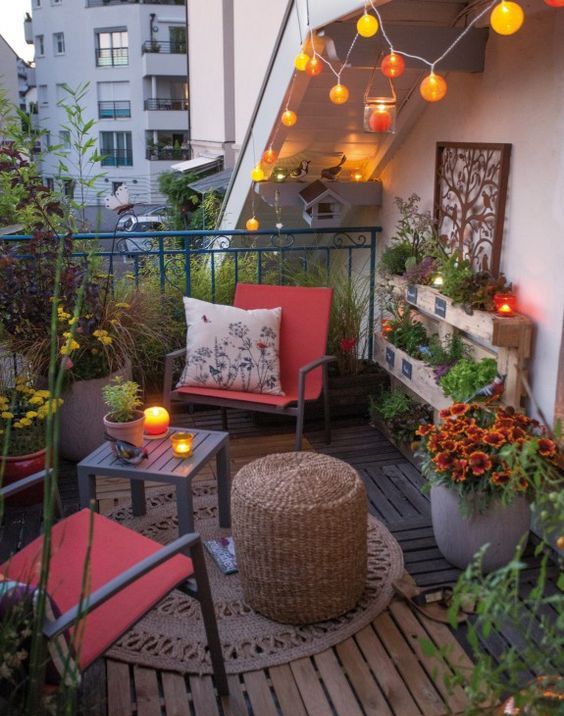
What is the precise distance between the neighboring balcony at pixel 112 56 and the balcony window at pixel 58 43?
200 centimetres

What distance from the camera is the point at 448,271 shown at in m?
3.69

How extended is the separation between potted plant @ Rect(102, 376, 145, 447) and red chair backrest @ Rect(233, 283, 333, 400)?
4.01 feet

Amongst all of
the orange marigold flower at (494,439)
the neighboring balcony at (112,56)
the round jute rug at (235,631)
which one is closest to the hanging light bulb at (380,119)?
the orange marigold flower at (494,439)

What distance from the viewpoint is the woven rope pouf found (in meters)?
2.60

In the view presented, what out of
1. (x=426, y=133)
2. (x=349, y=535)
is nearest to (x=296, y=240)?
(x=426, y=133)

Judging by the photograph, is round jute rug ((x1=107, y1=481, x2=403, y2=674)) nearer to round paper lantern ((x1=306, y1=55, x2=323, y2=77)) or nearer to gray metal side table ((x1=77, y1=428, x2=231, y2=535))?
gray metal side table ((x1=77, y1=428, x2=231, y2=535))

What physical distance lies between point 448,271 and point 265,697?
7.17 ft

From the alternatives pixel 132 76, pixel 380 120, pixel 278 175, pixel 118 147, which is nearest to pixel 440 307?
pixel 380 120

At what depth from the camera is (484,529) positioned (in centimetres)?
289

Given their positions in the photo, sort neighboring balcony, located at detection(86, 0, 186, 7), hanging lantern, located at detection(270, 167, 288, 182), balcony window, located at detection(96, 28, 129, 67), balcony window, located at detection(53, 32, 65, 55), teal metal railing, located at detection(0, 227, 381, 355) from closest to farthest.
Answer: teal metal railing, located at detection(0, 227, 381, 355) < hanging lantern, located at detection(270, 167, 288, 182) < neighboring balcony, located at detection(86, 0, 186, 7) < balcony window, located at detection(96, 28, 129, 67) < balcony window, located at detection(53, 32, 65, 55)

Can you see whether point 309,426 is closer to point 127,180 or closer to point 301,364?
point 301,364

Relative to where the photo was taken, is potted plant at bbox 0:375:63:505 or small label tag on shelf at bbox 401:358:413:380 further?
small label tag on shelf at bbox 401:358:413:380

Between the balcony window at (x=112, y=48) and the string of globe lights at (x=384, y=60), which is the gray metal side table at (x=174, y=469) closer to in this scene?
the string of globe lights at (x=384, y=60)

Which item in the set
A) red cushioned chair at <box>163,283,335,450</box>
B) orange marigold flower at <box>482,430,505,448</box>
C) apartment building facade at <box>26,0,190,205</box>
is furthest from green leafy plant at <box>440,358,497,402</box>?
apartment building facade at <box>26,0,190,205</box>
